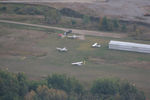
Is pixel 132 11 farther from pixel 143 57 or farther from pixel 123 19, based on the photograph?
pixel 143 57

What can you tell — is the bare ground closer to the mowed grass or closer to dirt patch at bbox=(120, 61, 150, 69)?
the mowed grass

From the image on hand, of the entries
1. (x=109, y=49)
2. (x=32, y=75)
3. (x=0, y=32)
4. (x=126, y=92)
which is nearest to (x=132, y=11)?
(x=109, y=49)

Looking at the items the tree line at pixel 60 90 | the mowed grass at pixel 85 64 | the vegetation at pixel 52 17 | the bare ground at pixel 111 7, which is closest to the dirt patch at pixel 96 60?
the mowed grass at pixel 85 64

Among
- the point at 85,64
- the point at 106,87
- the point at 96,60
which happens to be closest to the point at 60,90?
the point at 106,87

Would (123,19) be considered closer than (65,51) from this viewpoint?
No

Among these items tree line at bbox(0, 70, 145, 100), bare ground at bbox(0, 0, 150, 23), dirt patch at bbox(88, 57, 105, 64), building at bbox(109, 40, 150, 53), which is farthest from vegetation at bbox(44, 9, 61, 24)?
tree line at bbox(0, 70, 145, 100)

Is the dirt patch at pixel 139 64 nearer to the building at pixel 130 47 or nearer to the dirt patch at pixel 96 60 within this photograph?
the dirt patch at pixel 96 60
